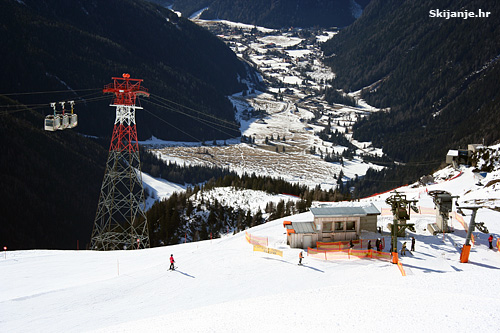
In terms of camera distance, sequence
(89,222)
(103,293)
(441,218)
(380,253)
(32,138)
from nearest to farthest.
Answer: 1. (103,293)
2. (380,253)
3. (441,218)
4. (89,222)
5. (32,138)

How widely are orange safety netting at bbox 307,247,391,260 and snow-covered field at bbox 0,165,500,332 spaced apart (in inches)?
30.0

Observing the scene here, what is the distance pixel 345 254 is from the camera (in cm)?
3416

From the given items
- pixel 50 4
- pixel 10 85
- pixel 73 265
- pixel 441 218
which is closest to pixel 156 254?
pixel 73 265

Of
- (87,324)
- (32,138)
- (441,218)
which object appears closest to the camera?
(87,324)

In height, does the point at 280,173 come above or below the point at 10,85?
below

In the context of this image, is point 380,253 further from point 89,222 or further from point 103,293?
point 89,222

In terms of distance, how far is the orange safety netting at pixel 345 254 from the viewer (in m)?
33.2

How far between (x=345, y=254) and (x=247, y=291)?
31.8ft

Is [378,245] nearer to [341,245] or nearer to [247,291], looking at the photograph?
[341,245]

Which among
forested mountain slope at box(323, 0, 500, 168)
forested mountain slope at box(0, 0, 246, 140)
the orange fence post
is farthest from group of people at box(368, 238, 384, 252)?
forested mountain slope at box(0, 0, 246, 140)

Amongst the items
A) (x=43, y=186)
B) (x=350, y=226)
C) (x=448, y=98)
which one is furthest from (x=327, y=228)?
(x=448, y=98)

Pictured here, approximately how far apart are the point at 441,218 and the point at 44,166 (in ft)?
239

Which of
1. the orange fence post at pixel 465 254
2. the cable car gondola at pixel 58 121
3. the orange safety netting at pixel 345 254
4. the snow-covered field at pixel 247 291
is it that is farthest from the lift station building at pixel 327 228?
the cable car gondola at pixel 58 121

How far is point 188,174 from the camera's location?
11650 cm
